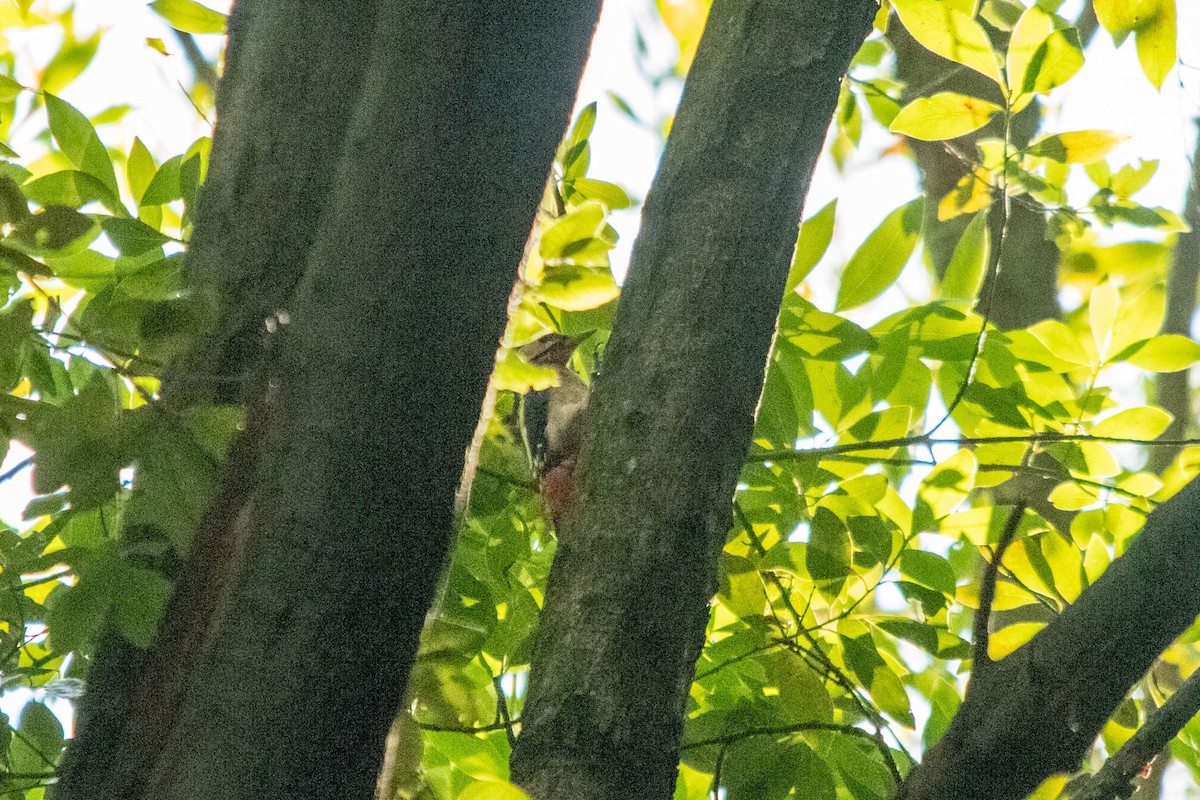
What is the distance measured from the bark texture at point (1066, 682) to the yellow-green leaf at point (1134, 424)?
0.44 meters

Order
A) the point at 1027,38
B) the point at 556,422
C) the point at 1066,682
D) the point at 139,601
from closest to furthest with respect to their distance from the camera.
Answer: the point at 139,601, the point at 1066,682, the point at 556,422, the point at 1027,38

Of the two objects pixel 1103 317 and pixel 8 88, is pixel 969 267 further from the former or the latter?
pixel 8 88

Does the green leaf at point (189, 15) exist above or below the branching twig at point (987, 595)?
above

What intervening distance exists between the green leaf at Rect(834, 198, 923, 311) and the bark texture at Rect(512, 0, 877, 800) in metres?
0.25

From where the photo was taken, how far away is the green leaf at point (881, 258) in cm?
105

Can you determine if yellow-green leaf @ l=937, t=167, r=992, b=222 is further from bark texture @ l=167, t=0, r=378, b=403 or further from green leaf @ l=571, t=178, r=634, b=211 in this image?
bark texture @ l=167, t=0, r=378, b=403

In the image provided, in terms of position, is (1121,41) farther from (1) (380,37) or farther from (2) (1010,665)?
(1) (380,37)

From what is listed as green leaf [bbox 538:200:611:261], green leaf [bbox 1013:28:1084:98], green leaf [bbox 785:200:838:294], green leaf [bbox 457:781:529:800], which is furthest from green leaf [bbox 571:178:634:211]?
green leaf [bbox 457:781:529:800]

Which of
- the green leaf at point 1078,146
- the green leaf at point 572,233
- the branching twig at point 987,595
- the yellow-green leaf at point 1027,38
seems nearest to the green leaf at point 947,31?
the yellow-green leaf at point 1027,38

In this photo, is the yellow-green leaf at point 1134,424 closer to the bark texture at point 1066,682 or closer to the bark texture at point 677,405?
the bark texture at point 1066,682

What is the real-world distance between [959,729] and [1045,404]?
0.56 m

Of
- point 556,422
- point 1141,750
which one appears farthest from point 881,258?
point 1141,750

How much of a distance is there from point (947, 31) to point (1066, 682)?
64cm

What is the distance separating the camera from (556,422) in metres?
0.89
